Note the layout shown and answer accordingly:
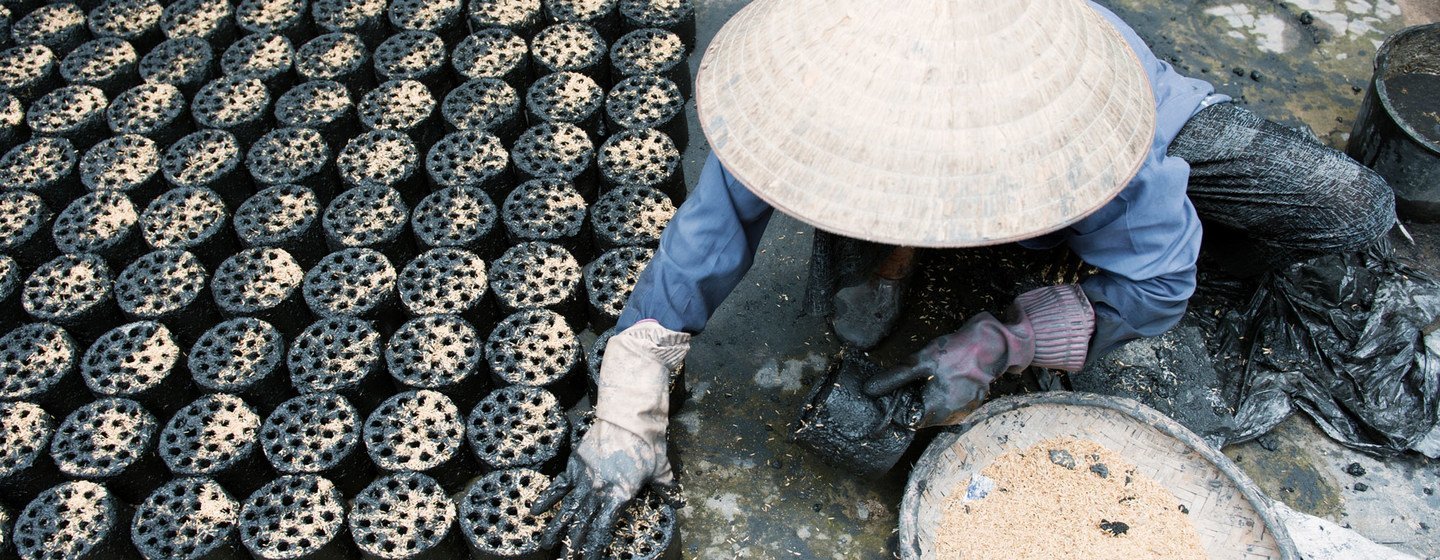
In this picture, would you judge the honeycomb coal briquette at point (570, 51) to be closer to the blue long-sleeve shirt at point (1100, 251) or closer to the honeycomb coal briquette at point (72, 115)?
the blue long-sleeve shirt at point (1100, 251)

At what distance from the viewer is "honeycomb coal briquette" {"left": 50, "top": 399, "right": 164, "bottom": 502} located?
3211 millimetres

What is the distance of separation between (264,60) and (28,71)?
38.0 inches

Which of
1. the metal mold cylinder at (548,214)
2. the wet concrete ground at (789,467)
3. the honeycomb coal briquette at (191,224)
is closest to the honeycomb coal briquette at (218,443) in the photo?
the honeycomb coal briquette at (191,224)

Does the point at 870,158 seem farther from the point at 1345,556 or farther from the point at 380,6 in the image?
the point at 380,6

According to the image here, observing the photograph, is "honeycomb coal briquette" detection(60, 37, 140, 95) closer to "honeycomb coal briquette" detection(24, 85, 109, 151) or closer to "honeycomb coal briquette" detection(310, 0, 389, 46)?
"honeycomb coal briquette" detection(24, 85, 109, 151)

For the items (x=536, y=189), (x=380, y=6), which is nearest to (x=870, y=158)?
(x=536, y=189)

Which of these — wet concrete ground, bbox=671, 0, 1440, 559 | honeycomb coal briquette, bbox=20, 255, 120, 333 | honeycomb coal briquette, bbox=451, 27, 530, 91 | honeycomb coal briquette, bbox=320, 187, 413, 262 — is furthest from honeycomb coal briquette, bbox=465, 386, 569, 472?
honeycomb coal briquette, bbox=451, 27, 530, 91

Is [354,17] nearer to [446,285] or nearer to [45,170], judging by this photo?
[45,170]

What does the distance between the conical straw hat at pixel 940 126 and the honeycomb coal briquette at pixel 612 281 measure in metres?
1.31

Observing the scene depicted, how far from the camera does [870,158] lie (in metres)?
2.27

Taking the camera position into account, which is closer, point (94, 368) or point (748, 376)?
point (94, 368)

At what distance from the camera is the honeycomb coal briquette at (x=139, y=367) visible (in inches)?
133

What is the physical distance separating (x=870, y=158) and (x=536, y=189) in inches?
74.4

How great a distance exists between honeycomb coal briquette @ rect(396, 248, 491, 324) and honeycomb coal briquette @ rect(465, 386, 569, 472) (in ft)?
1.22
